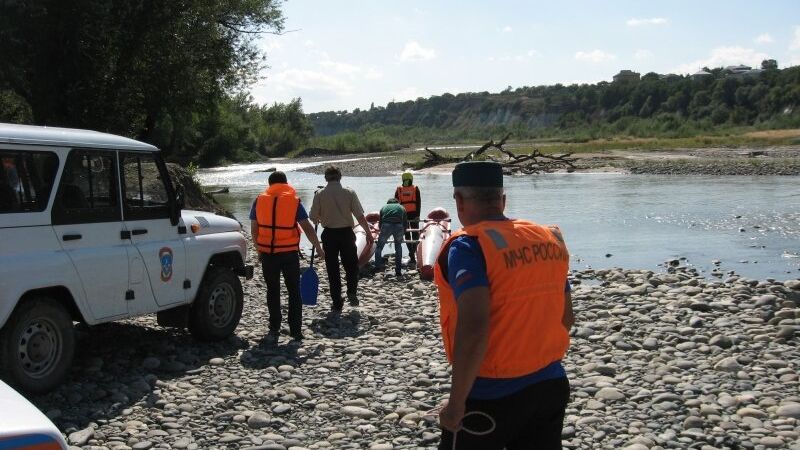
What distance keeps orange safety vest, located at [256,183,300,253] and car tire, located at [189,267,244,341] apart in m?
0.60

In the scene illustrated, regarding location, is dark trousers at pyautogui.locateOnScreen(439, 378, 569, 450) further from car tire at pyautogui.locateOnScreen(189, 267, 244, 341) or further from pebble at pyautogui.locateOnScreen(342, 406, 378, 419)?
car tire at pyautogui.locateOnScreen(189, 267, 244, 341)

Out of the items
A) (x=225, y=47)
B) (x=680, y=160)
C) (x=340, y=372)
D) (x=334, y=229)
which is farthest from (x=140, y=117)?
(x=680, y=160)

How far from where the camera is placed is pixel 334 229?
1166cm

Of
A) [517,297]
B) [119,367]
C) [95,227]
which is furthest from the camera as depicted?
[119,367]

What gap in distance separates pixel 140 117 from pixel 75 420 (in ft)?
53.1

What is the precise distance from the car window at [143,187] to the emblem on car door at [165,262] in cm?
36

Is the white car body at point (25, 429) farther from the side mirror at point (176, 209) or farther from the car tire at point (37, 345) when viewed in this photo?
the side mirror at point (176, 209)

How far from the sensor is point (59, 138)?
7359mm

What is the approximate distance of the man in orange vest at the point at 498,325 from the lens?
3359 millimetres

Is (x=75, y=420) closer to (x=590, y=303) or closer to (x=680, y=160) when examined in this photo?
(x=590, y=303)

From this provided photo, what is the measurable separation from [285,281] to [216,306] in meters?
0.89

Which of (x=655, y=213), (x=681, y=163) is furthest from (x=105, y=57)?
Answer: (x=681, y=163)

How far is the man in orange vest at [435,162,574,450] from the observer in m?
3.36

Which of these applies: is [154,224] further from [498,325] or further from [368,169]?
[368,169]
